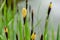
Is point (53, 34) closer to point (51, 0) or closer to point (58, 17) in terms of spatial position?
point (58, 17)

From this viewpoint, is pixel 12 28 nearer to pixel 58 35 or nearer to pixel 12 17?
pixel 12 17

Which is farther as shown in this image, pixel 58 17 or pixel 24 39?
pixel 58 17

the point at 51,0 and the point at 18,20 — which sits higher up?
the point at 51,0

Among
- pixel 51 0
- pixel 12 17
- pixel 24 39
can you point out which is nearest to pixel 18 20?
pixel 12 17

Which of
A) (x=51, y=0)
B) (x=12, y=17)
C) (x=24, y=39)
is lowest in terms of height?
(x=24, y=39)

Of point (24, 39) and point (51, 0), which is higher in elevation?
point (51, 0)

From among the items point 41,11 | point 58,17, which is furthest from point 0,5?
point 58,17

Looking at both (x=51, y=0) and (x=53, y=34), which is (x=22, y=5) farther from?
(x=53, y=34)

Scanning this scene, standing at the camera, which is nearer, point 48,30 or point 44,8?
point 48,30
